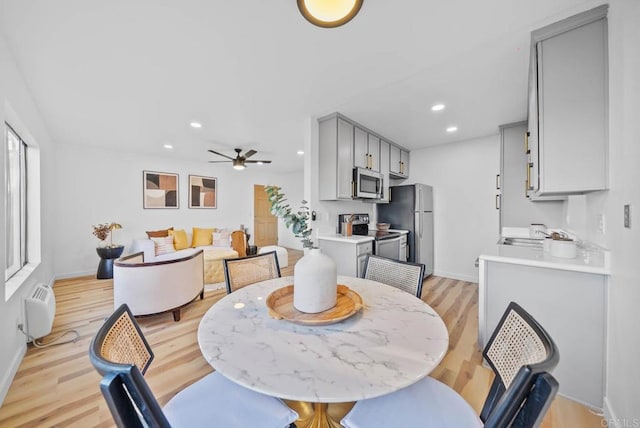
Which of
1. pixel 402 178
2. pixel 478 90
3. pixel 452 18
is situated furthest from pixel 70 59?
pixel 402 178

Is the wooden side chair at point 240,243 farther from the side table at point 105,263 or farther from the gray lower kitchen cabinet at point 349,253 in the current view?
the gray lower kitchen cabinet at point 349,253

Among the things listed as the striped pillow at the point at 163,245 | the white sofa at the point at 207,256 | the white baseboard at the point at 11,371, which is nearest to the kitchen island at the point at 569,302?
the white baseboard at the point at 11,371

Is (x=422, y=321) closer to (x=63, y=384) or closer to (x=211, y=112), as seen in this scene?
(x=63, y=384)

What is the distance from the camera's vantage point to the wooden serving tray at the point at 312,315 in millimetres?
1056

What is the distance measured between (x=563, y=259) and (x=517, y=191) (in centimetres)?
185

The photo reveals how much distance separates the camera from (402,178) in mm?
4652

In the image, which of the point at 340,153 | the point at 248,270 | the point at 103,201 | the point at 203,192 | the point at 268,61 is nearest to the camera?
the point at 248,270

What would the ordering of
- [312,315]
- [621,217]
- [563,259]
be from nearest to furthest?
[312,315]
[621,217]
[563,259]

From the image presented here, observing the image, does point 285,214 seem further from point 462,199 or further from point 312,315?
point 462,199

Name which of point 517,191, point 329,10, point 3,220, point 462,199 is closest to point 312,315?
point 329,10

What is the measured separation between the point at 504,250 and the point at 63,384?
3.47 m

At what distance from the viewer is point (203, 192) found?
19.3ft

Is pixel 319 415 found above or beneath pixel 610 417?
above

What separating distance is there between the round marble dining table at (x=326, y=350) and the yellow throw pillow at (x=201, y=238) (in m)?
4.32
